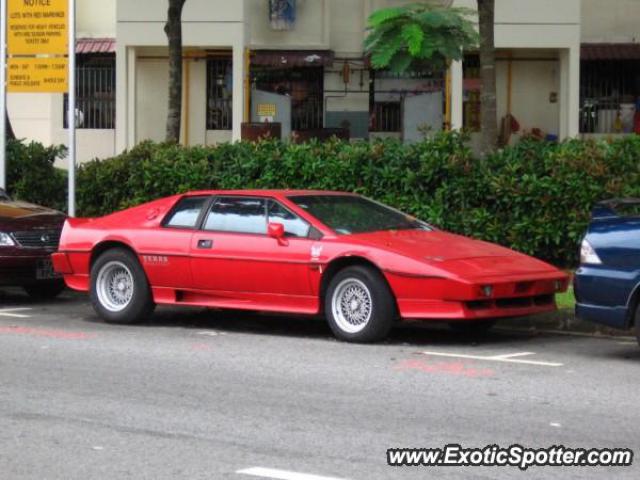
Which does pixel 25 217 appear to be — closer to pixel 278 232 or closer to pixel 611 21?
pixel 278 232

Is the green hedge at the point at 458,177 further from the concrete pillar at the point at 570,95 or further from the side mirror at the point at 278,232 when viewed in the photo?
the concrete pillar at the point at 570,95

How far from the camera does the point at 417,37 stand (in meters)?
17.4

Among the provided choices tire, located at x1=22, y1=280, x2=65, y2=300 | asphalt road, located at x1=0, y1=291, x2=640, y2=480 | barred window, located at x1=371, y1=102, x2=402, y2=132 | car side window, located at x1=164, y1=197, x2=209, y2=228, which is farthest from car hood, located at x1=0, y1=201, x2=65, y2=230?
barred window, located at x1=371, y1=102, x2=402, y2=132

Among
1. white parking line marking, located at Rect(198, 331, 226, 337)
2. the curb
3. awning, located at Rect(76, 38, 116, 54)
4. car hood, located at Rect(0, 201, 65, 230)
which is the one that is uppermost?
awning, located at Rect(76, 38, 116, 54)

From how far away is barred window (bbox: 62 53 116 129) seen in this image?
27672 mm

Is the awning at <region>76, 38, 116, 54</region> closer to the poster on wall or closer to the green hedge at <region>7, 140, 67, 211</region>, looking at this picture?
the poster on wall

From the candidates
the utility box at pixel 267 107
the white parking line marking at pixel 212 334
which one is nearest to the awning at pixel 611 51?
the utility box at pixel 267 107

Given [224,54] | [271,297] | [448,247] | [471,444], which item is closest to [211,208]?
[271,297]

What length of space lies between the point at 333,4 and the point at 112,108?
5186 millimetres

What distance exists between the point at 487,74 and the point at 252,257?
5450 mm

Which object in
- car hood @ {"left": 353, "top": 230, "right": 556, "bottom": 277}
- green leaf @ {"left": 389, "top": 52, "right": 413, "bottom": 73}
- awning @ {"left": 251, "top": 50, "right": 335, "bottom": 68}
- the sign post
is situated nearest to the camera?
car hood @ {"left": 353, "top": 230, "right": 556, "bottom": 277}

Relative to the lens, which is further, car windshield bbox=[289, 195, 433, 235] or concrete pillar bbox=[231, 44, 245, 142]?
concrete pillar bbox=[231, 44, 245, 142]

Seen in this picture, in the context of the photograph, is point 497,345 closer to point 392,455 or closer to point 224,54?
point 392,455

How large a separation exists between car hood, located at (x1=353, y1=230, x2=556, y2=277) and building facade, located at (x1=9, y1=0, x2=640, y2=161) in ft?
40.0
